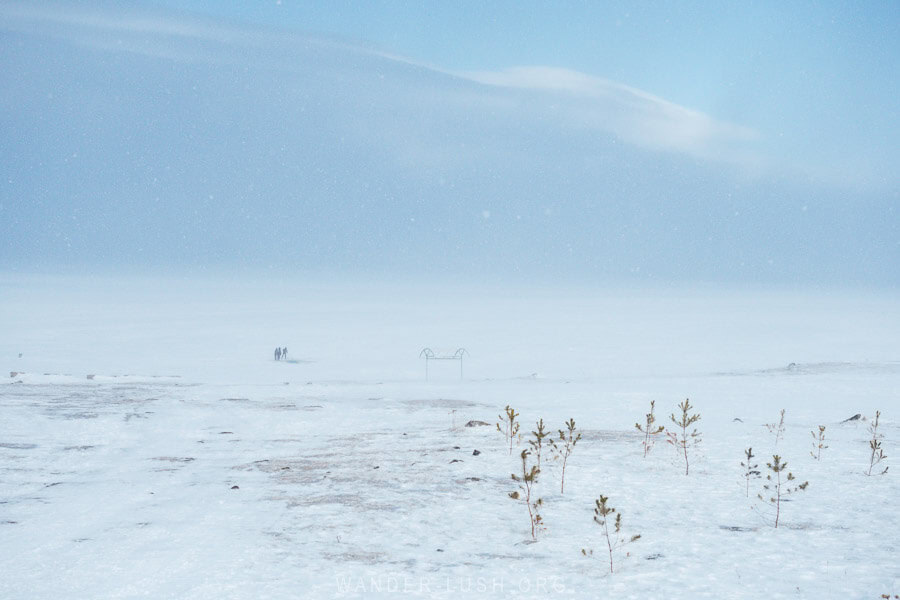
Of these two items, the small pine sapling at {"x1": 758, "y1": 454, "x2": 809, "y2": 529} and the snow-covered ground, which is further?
the small pine sapling at {"x1": 758, "y1": 454, "x2": 809, "y2": 529}

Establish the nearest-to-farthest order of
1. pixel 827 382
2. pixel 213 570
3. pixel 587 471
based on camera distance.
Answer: pixel 213 570 < pixel 587 471 < pixel 827 382

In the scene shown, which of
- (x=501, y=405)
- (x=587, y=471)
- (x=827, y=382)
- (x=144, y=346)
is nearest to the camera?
(x=587, y=471)

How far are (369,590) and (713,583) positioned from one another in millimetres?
2453

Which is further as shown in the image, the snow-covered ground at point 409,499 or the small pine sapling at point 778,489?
the small pine sapling at point 778,489

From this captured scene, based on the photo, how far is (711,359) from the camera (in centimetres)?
3638

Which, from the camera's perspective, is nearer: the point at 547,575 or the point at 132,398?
the point at 547,575

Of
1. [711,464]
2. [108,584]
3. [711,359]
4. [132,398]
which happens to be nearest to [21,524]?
[108,584]

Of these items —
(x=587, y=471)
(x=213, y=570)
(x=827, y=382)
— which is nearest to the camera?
(x=213, y=570)

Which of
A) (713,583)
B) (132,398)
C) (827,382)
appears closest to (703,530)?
(713,583)

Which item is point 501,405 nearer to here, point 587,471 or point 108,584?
point 587,471

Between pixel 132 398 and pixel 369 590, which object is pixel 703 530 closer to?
pixel 369 590

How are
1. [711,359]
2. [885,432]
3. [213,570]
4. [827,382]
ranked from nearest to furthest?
[213,570], [885,432], [827,382], [711,359]

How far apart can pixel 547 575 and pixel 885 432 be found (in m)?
8.72

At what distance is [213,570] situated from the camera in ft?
16.6
